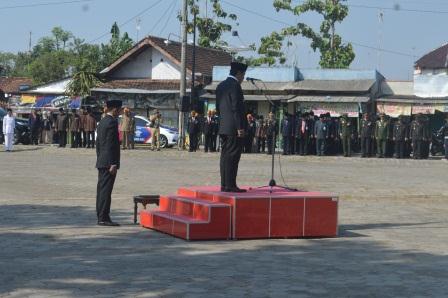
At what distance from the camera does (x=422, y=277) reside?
27.6 feet

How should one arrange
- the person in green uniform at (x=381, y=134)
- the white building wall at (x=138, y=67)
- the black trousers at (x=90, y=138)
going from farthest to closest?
1. the white building wall at (x=138, y=67)
2. the black trousers at (x=90, y=138)
3. the person in green uniform at (x=381, y=134)

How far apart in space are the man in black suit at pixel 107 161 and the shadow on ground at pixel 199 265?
1.16ft

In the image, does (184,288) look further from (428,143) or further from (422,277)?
(428,143)

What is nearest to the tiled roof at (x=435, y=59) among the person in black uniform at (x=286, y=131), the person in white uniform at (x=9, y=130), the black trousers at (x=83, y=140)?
the person in black uniform at (x=286, y=131)

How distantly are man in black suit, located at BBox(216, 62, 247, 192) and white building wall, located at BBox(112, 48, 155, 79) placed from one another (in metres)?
34.4

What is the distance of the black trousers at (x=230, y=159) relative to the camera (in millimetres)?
11602

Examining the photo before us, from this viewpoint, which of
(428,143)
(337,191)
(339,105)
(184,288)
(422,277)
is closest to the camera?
(184,288)

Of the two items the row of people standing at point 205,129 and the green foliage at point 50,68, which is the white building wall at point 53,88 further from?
the green foliage at point 50,68

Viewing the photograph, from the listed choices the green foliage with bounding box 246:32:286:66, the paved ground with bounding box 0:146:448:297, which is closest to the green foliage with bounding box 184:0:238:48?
the green foliage with bounding box 246:32:286:66

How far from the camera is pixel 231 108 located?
11500 mm

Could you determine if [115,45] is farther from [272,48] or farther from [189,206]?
[189,206]

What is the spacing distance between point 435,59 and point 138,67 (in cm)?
1828

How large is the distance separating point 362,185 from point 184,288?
1324 centimetres

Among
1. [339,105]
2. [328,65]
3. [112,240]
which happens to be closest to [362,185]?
[112,240]
